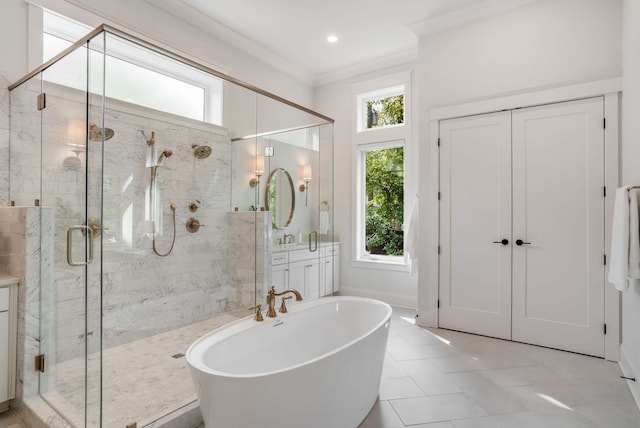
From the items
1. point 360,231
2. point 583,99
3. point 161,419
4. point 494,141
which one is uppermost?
point 583,99

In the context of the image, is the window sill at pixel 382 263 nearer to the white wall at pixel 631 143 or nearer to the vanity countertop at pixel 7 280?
the white wall at pixel 631 143

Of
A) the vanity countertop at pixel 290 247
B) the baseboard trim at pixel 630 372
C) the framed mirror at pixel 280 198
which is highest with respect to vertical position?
the framed mirror at pixel 280 198

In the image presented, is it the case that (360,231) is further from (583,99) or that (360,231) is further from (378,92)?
(583,99)

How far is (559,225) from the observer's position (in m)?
3.03

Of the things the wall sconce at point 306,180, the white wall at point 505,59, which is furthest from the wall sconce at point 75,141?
the white wall at point 505,59

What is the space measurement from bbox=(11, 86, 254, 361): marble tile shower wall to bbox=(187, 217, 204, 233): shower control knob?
4 centimetres

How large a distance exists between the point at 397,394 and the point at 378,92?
148 inches

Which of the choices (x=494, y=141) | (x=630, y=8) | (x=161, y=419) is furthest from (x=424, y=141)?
(x=161, y=419)

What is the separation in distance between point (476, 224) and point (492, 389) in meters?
1.56

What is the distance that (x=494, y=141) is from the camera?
3326 mm

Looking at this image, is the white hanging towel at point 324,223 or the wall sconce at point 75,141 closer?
the wall sconce at point 75,141

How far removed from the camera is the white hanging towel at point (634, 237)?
2094mm

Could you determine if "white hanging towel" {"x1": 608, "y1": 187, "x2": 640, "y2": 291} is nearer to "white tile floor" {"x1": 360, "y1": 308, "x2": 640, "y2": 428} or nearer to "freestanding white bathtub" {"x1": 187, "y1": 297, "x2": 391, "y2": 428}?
"white tile floor" {"x1": 360, "y1": 308, "x2": 640, "y2": 428}

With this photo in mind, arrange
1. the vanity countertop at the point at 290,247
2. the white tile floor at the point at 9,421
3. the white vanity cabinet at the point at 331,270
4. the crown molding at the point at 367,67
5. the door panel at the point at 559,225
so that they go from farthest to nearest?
the crown molding at the point at 367,67 → the white vanity cabinet at the point at 331,270 → the vanity countertop at the point at 290,247 → the door panel at the point at 559,225 → the white tile floor at the point at 9,421
